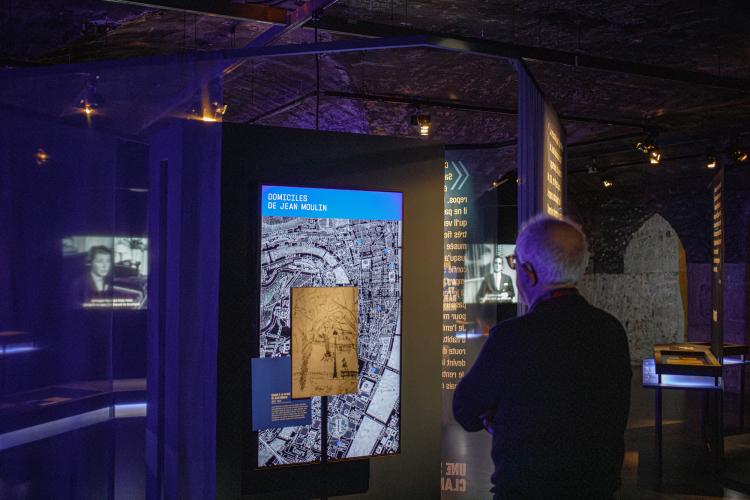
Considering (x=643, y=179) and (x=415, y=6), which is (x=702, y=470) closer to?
(x=415, y=6)

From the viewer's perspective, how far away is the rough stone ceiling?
4.77 metres

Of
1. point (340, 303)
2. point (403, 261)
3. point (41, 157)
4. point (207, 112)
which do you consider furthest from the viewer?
point (403, 261)

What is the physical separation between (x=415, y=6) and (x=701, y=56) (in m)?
2.70

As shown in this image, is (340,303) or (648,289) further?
(648,289)

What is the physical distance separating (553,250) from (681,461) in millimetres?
5294

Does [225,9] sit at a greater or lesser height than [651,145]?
greater

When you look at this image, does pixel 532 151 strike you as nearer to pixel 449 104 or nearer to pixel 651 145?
pixel 449 104

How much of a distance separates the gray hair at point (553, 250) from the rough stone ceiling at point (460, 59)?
86.4 inches

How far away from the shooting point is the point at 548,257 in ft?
6.14

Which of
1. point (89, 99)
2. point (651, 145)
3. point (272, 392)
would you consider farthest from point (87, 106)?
point (651, 145)

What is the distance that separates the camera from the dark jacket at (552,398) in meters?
1.74

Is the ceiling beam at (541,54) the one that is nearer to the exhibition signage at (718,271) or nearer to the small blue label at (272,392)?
the exhibition signage at (718,271)

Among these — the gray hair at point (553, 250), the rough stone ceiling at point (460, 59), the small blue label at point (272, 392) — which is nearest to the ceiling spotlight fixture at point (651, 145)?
the rough stone ceiling at point (460, 59)

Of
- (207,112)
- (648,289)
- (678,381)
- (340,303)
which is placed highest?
(207,112)
